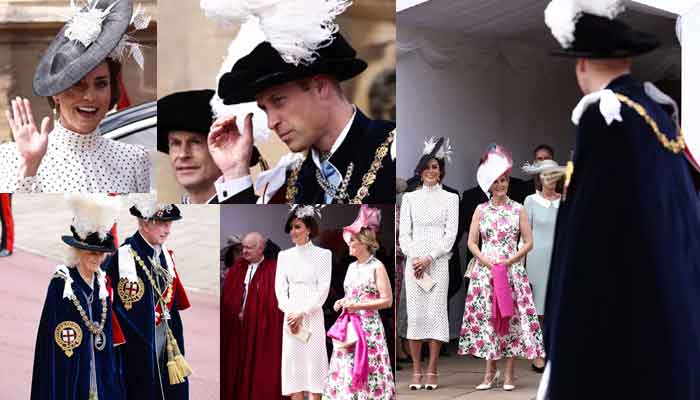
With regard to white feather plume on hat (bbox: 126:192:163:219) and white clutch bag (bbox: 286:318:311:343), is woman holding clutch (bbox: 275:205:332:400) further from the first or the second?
white feather plume on hat (bbox: 126:192:163:219)

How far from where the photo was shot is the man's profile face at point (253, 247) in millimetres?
6102

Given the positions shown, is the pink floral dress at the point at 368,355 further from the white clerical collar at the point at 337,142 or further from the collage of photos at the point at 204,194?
the white clerical collar at the point at 337,142

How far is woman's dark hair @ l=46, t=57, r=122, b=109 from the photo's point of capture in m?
6.07

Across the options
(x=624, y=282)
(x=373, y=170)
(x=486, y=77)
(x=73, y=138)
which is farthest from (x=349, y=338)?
(x=486, y=77)

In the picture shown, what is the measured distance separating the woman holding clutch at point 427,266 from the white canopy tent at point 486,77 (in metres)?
1.04

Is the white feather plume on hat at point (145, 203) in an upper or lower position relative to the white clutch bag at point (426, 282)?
upper

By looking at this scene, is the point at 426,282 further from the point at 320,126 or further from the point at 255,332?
the point at 320,126

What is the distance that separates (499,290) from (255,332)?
184 centimetres

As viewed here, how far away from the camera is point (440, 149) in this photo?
8.59 meters

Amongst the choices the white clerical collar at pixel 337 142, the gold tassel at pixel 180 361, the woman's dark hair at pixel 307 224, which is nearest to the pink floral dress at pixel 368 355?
the woman's dark hair at pixel 307 224

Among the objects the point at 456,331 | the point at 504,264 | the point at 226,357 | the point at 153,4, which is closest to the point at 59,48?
the point at 153,4

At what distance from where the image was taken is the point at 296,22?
5875 mm

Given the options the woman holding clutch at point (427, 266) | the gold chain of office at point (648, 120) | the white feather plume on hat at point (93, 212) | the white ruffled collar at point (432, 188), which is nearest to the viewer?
the gold chain of office at point (648, 120)

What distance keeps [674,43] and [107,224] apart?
243 inches
